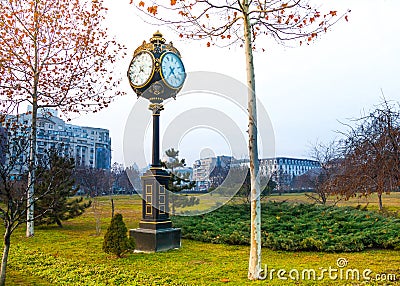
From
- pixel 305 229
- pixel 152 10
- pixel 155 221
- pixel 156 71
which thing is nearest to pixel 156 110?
pixel 156 71

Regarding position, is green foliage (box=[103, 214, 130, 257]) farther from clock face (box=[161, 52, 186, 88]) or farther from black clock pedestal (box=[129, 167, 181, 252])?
clock face (box=[161, 52, 186, 88])

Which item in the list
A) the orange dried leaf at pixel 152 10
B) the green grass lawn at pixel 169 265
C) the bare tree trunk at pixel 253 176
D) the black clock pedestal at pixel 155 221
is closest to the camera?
the bare tree trunk at pixel 253 176

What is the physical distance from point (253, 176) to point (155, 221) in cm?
316

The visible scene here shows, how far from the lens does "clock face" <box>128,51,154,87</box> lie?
24.7 feet

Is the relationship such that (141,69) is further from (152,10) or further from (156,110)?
(152,10)

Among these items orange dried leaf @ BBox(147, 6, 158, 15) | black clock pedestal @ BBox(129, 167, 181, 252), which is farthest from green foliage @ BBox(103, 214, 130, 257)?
orange dried leaf @ BBox(147, 6, 158, 15)

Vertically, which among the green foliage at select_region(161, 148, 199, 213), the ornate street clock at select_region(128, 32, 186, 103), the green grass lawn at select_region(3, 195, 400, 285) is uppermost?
the ornate street clock at select_region(128, 32, 186, 103)

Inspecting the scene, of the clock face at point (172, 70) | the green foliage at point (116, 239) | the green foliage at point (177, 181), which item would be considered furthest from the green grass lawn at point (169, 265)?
the green foliage at point (177, 181)

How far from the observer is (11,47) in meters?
10.3

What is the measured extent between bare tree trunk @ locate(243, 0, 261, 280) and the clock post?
2757mm

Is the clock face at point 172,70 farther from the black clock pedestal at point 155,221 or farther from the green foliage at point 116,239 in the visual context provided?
the green foliage at point 116,239

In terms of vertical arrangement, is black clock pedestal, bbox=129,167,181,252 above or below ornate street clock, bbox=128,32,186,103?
below

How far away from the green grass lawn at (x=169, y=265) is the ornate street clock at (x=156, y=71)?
341cm

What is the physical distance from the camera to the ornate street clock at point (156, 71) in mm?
7523
